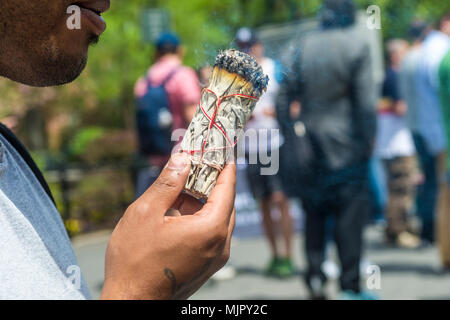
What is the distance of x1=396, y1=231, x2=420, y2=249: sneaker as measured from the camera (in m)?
6.56

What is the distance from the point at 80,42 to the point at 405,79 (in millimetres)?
5510

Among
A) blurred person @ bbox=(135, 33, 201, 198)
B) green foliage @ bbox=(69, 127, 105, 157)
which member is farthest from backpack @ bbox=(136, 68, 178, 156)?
green foliage @ bbox=(69, 127, 105, 157)

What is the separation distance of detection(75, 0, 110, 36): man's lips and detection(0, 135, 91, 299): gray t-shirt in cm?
29

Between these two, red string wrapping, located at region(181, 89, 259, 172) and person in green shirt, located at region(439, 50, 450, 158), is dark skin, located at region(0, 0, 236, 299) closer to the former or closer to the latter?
red string wrapping, located at region(181, 89, 259, 172)

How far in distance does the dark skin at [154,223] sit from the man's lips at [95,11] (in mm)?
20

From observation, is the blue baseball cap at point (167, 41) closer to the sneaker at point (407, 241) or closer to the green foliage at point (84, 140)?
the sneaker at point (407, 241)

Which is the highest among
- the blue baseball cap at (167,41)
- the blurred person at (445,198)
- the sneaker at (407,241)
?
the blue baseball cap at (167,41)

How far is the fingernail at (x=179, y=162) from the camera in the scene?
990 millimetres

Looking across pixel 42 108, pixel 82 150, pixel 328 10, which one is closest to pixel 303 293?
pixel 328 10

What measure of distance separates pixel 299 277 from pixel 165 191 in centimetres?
468

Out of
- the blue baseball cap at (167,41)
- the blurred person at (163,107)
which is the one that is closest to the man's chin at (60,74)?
the blurred person at (163,107)

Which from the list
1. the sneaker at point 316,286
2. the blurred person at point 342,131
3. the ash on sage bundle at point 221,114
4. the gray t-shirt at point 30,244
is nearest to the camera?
the gray t-shirt at point 30,244

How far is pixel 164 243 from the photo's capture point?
3.09 feet
